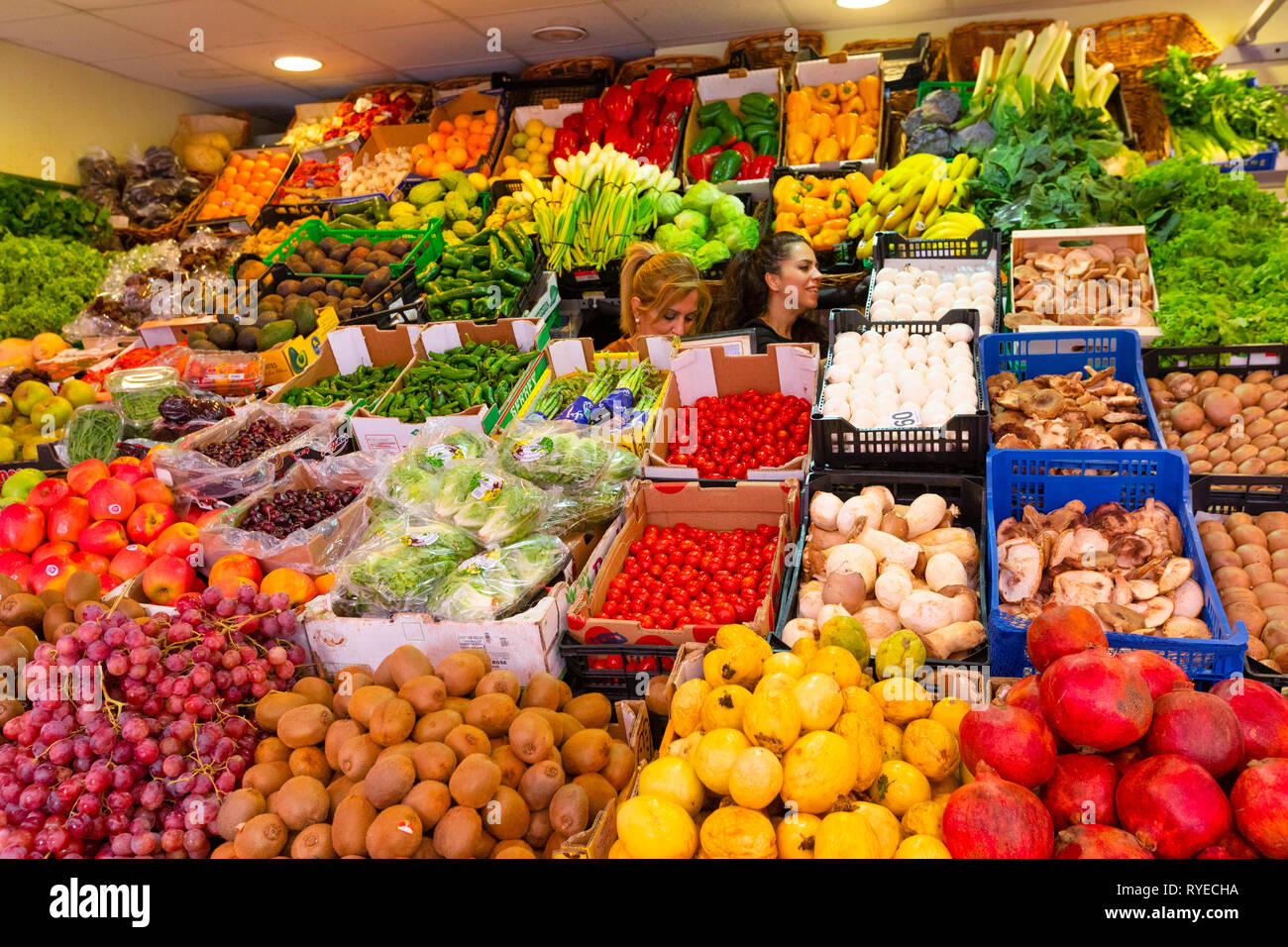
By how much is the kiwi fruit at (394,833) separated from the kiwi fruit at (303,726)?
0.38m

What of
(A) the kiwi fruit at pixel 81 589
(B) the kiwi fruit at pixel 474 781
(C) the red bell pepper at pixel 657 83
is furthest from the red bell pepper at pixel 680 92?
(B) the kiwi fruit at pixel 474 781

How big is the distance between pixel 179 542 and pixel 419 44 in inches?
A: 214

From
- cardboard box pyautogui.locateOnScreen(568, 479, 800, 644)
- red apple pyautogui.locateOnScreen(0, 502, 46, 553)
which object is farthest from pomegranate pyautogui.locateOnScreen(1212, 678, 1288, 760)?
red apple pyautogui.locateOnScreen(0, 502, 46, 553)

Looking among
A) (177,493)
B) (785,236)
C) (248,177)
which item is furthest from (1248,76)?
(248,177)

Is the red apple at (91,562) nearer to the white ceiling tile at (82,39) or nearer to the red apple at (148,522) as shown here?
the red apple at (148,522)

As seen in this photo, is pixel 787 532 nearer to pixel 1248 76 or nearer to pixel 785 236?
pixel 785 236

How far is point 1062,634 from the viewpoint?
1.54 metres

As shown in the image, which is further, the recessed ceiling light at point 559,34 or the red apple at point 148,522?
the recessed ceiling light at point 559,34

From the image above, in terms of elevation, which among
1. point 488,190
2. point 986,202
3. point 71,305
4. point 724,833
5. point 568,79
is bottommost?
point 724,833

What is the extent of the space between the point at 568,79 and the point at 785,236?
3.68 metres

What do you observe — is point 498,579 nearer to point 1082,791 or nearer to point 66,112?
point 1082,791

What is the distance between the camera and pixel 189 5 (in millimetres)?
5535

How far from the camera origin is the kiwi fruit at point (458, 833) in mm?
1660

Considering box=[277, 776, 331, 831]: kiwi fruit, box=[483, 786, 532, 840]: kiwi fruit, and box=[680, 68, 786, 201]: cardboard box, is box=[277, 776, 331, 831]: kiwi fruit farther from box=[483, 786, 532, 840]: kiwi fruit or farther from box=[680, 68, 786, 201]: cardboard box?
box=[680, 68, 786, 201]: cardboard box
